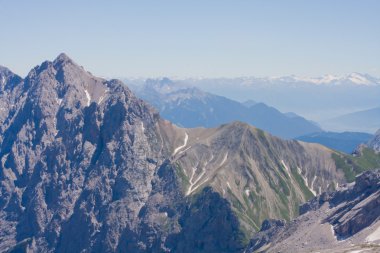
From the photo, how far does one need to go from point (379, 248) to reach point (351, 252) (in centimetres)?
949

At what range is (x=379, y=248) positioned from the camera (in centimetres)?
18300

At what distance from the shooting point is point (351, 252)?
18950 cm
